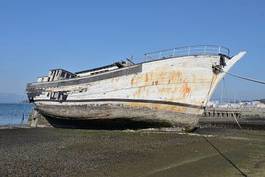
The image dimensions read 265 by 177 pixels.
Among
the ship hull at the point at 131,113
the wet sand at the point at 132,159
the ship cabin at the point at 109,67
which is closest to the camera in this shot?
the wet sand at the point at 132,159

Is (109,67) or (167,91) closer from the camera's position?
(167,91)

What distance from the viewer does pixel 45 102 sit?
42781 millimetres

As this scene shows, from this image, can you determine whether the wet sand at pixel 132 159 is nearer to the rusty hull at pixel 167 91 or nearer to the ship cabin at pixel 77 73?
the rusty hull at pixel 167 91

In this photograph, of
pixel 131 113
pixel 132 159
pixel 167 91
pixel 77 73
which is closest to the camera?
pixel 132 159

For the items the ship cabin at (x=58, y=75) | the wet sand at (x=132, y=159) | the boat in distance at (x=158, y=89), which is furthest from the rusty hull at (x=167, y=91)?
the ship cabin at (x=58, y=75)

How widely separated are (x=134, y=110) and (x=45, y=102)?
15.2 m

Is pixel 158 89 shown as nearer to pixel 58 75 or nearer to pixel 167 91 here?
pixel 167 91

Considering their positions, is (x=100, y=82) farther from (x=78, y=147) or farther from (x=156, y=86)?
(x=78, y=147)

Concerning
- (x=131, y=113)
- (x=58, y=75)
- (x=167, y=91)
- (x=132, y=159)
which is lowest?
(x=132, y=159)

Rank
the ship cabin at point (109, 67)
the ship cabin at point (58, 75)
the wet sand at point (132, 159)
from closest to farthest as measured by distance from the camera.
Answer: the wet sand at point (132, 159) → the ship cabin at point (109, 67) → the ship cabin at point (58, 75)

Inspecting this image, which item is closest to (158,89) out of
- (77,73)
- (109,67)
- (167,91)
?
(167,91)

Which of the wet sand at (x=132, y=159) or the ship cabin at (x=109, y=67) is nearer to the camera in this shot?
the wet sand at (x=132, y=159)

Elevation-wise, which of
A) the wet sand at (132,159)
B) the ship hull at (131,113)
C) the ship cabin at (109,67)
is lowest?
the wet sand at (132,159)

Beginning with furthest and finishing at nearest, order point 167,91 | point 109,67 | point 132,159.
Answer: point 109,67, point 167,91, point 132,159
